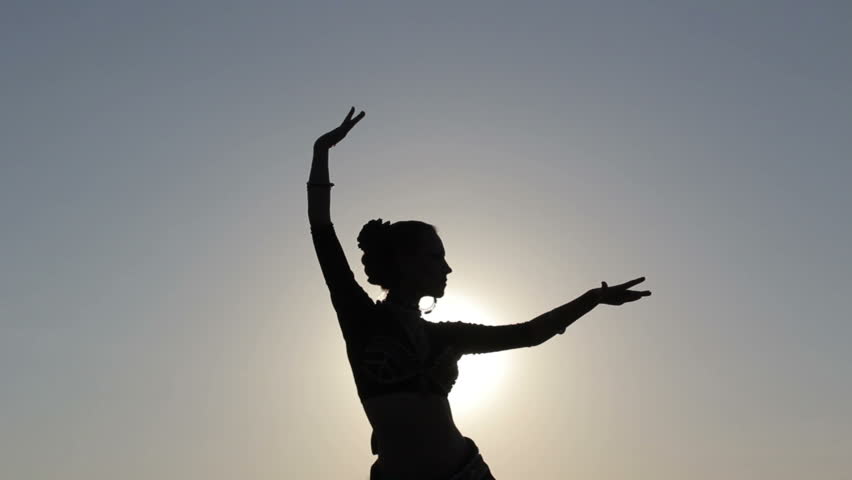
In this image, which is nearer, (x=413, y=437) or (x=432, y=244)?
(x=413, y=437)

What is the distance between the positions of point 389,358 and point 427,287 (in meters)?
0.51

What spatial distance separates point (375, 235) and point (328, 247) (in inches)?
15.5

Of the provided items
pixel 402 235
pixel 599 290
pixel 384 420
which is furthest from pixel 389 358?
pixel 599 290

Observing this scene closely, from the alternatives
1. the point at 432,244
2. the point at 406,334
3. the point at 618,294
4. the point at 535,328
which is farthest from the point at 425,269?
the point at 618,294

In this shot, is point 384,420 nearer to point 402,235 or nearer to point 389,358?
point 389,358

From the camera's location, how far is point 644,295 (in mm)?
6273

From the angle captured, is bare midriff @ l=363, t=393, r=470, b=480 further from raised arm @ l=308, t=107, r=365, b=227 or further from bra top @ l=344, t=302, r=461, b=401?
raised arm @ l=308, t=107, r=365, b=227

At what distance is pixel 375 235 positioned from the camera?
648 centimetres

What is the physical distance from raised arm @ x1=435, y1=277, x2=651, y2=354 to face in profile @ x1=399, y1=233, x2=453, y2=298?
0.76 ft

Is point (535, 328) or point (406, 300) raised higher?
point (406, 300)

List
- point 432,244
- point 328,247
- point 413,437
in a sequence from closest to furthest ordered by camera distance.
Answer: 1. point 413,437
2. point 328,247
3. point 432,244

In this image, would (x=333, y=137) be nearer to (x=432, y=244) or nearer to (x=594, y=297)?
(x=432, y=244)

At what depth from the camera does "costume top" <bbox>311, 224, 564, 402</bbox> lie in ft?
20.0

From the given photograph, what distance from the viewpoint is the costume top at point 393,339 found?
6105 mm
